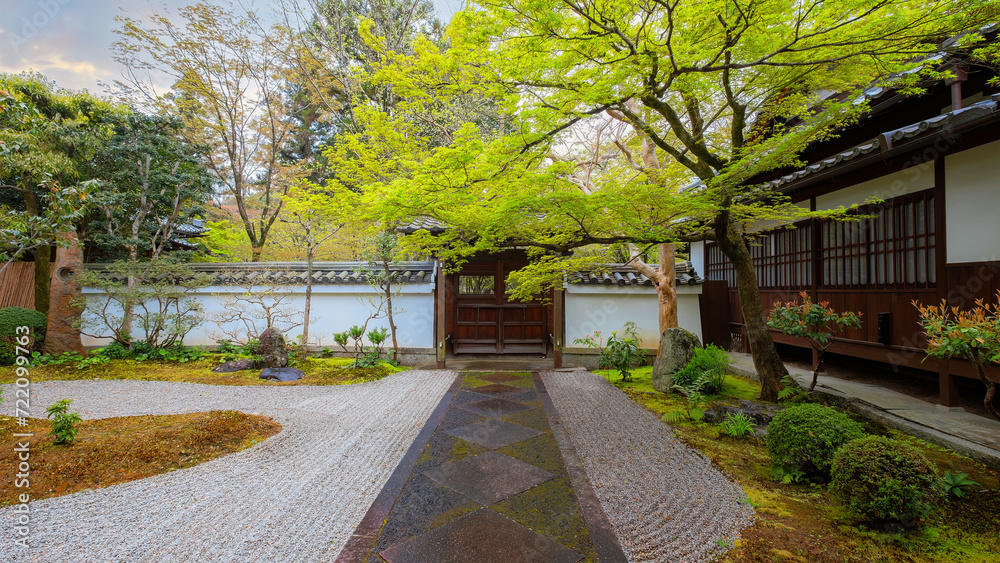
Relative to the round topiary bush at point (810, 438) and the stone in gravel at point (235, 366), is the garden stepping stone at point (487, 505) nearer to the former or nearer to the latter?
the round topiary bush at point (810, 438)

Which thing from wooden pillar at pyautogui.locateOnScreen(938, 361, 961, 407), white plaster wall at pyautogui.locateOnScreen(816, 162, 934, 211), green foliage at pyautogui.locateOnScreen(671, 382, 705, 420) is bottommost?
green foliage at pyautogui.locateOnScreen(671, 382, 705, 420)

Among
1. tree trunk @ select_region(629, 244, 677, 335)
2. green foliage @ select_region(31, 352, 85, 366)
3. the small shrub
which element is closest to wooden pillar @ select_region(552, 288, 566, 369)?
the small shrub

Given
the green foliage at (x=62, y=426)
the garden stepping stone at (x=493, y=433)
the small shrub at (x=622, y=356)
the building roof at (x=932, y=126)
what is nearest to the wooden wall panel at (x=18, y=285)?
the green foliage at (x=62, y=426)

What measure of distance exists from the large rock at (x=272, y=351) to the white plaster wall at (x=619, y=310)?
6.45 m

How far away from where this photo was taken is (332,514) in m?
2.92

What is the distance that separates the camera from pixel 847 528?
2.61 meters

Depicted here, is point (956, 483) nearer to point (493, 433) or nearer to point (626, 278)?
point (493, 433)

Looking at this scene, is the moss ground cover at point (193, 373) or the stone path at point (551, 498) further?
the moss ground cover at point (193, 373)

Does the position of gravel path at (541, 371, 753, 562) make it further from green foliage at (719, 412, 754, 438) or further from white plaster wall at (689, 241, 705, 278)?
white plaster wall at (689, 241, 705, 278)

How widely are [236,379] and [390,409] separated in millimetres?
3908

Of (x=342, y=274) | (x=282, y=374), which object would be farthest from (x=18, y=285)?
(x=282, y=374)

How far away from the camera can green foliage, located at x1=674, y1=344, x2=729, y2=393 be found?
19.2 feet

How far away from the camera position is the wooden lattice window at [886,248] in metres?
4.84

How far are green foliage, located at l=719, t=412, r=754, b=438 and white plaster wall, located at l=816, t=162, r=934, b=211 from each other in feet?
12.2
